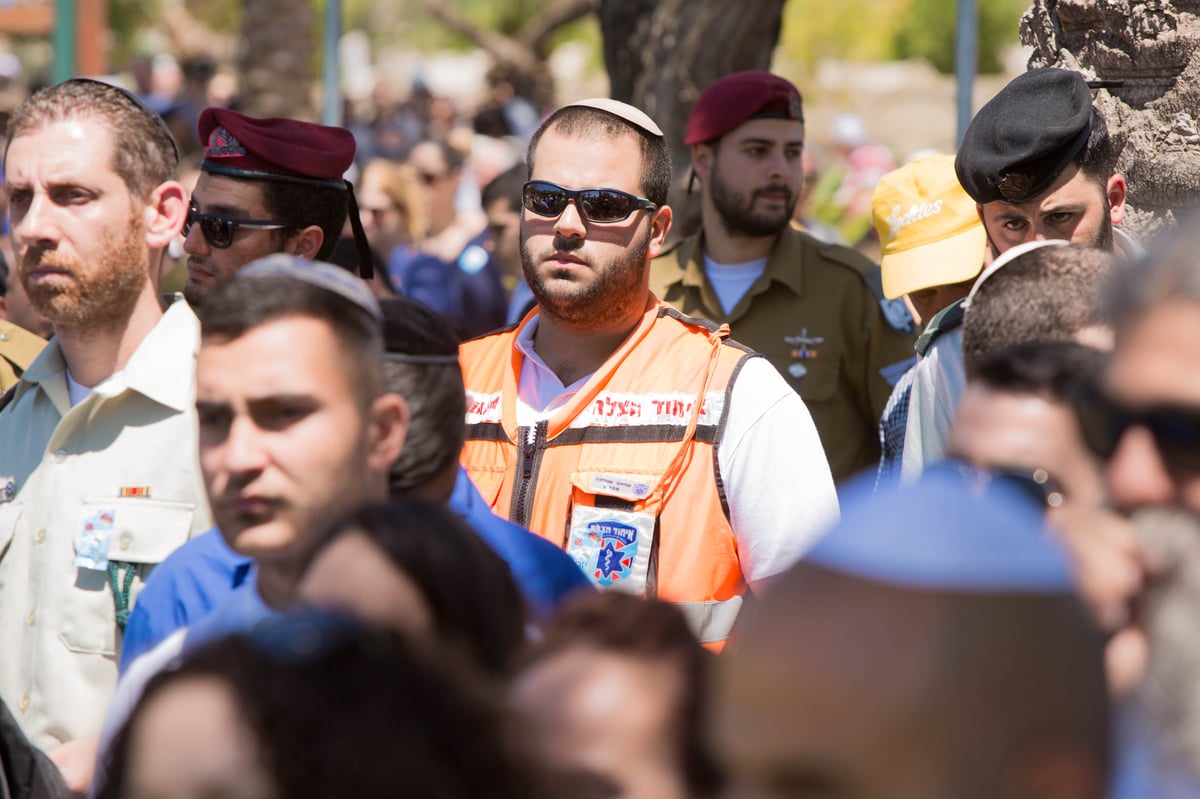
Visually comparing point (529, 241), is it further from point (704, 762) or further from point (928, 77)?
point (928, 77)

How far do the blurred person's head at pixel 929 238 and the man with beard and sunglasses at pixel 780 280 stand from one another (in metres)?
0.62

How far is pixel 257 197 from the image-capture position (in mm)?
3957

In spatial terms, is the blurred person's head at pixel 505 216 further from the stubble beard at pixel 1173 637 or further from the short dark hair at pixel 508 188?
the stubble beard at pixel 1173 637

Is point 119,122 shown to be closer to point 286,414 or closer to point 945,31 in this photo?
point 286,414

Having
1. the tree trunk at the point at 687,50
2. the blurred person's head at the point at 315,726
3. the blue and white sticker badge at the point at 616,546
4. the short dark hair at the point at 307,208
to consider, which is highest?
the tree trunk at the point at 687,50

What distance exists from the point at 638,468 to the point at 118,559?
124cm

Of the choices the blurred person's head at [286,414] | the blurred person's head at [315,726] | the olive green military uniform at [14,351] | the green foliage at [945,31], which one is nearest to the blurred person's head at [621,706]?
the blurred person's head at [315,726]

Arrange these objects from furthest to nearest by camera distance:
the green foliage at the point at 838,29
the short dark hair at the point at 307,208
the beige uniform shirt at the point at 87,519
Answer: the green foliage at the point at 838,29, the short dark hair at the point at 307,208, the beige uniform shirt at the point at 87,519

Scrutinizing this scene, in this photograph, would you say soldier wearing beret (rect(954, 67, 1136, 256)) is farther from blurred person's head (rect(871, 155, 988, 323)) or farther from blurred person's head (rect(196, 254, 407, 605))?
blurred person's head (rect(196, 254, 407, 605))

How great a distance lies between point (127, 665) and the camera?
8.82ft

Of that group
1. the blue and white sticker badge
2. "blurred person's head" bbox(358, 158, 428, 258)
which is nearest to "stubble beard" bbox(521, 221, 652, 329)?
the blue and white sticker badge

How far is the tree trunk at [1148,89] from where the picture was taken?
3.87 m

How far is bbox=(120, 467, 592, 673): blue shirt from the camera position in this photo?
2660 millimetres

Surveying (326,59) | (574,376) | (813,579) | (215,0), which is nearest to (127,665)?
(574,376)
